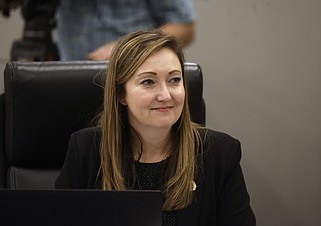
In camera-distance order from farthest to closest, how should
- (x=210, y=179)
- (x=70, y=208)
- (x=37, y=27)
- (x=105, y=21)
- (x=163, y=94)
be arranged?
(x=37, y=27)
(x=105, y=21)
(x=210, y=179)
(x=163, y=94)
(x=70, y=208)

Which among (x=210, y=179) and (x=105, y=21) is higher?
(x=105, y=21)

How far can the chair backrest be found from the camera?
178 centimetres

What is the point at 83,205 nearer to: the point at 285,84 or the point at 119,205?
the point at 119,205

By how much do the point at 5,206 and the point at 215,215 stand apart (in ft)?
2.49

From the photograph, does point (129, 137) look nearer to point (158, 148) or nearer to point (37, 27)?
point (158, 148)

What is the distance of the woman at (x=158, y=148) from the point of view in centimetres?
159

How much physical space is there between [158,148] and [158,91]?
208 millimetres

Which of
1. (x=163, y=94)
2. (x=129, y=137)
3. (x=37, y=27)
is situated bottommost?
(x=129, y=137)

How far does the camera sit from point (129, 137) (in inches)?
68.2

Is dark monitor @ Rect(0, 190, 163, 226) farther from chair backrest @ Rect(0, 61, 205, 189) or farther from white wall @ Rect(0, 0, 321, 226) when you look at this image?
white wall @ Rect(0, 0, 321, 226)

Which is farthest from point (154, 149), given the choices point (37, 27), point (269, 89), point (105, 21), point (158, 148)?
point (269, 89)

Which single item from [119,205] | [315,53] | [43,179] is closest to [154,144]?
[43,179]

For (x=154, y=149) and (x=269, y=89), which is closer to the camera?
(x=154, y=149)

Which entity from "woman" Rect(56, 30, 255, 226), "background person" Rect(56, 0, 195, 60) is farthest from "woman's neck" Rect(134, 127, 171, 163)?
"background person" Rect(56, 0, 195, 60)
